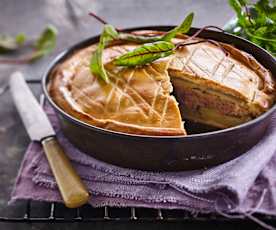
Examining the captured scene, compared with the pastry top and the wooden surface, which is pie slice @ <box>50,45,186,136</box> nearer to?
the pastry top

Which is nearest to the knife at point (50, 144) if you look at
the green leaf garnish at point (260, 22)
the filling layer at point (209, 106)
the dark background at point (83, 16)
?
the dark background at point (83, 16)

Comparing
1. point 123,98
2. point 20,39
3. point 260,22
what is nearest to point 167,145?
point 123,98

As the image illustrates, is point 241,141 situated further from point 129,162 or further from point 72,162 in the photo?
point 72,162

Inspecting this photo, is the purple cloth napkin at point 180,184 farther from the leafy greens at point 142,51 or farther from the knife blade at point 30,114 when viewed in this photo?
the leafy greens at point 142,51

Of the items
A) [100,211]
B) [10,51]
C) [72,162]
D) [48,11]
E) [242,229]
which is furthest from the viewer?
[48,11]

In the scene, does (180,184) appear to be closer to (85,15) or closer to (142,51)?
(142,51)

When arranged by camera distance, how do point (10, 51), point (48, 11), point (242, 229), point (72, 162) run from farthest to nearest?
point (48, 11) → point (10, 51) → point (72, 162) → point (242, 229)

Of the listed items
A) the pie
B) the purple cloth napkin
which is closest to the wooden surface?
the pie

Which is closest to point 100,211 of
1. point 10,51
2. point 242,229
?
point 242,229

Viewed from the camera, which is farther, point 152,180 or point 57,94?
Result: point 57,94
